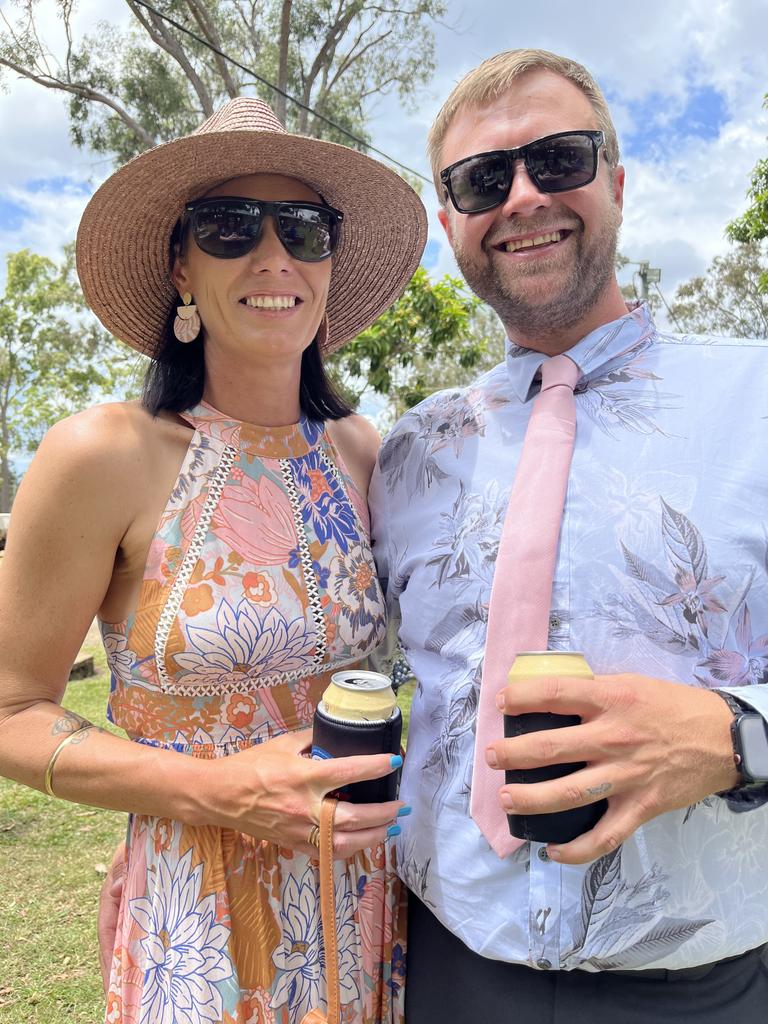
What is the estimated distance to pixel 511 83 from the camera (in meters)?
1.96

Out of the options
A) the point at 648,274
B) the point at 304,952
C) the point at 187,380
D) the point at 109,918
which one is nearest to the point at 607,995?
the point at 304,952

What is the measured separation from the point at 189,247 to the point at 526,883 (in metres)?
1.76

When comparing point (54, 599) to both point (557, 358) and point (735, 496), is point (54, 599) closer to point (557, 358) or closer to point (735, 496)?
point (557, 358)

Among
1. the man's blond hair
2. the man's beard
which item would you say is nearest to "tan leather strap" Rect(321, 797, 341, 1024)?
the man's beard

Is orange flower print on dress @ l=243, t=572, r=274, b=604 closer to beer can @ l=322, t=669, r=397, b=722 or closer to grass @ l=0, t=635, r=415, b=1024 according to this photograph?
beer can @ l=322, t=669, r=397, b=722

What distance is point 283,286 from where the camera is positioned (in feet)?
6.83

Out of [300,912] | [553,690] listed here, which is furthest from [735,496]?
[300,912]

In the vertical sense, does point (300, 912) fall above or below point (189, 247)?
below

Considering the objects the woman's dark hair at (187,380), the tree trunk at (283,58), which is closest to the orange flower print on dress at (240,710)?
the woman's dark hair at (187,380)

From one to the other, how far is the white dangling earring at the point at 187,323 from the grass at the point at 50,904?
3.29 metres

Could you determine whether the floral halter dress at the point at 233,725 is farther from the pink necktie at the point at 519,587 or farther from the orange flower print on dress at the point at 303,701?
the pink necktie at the point at 519,587

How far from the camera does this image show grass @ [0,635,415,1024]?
12.7 ft

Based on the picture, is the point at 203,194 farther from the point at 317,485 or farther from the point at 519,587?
the point at 519,587

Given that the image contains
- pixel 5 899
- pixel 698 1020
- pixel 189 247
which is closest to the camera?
pixel 698 1020
